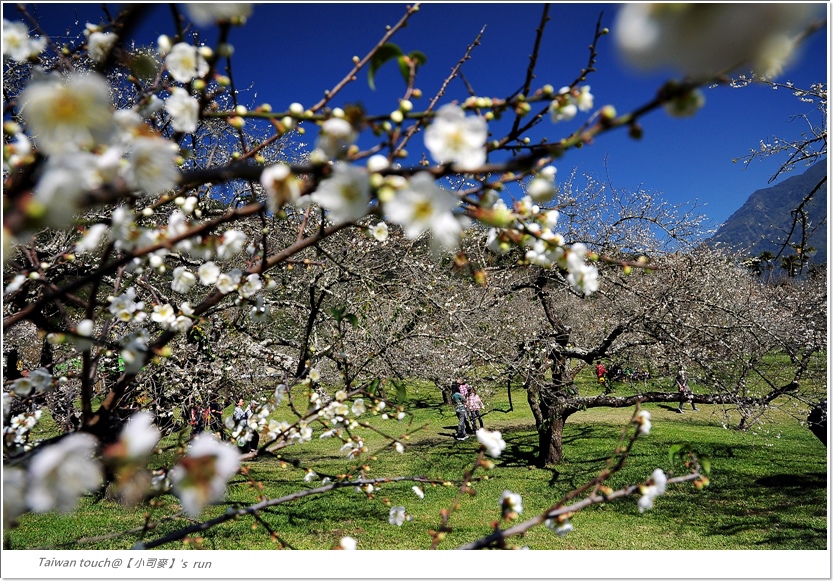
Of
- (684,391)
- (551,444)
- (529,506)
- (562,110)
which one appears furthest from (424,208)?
(551,444)

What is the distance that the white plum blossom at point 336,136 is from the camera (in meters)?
0.72

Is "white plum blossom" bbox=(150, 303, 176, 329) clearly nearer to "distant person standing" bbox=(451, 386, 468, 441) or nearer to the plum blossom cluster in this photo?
the plum blossom cluster

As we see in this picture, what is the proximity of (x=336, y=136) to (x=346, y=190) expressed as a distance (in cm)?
11

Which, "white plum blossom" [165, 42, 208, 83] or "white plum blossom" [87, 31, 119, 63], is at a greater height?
"white plum blossom" [87, 31, 119, 63]

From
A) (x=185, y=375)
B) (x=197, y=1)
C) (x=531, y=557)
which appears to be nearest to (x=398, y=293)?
(x=185, y=375)

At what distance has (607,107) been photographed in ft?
2.14

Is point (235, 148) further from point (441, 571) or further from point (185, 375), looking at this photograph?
point (441, 571)

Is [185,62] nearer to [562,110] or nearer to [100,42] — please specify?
[100,42]

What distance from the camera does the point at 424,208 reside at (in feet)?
2.18

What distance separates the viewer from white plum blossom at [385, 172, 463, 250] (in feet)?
2.05

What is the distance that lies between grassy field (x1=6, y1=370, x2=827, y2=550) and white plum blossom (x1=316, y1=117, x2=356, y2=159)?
215cm

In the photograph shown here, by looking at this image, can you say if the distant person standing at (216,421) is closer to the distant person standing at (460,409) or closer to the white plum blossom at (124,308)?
the white plum blossom at (124,308)

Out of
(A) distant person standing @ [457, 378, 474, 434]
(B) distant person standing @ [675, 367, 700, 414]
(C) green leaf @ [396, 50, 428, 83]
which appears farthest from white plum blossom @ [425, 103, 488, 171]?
(A) distant person standing @ [457, 378, 474, 434]

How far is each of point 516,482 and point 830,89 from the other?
231 inches
